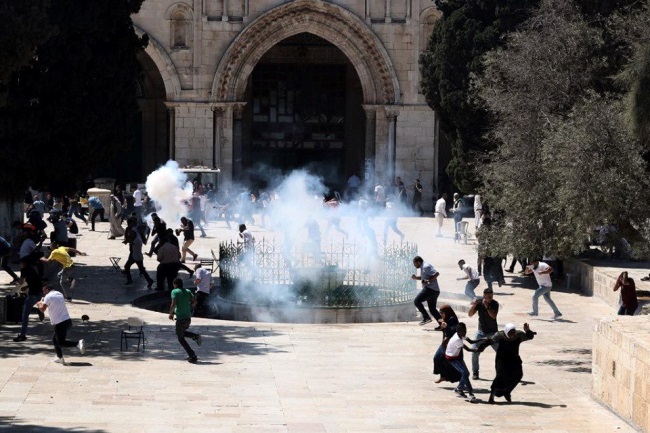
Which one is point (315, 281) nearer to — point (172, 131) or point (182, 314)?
point (182, 314)

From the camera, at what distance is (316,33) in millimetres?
43781

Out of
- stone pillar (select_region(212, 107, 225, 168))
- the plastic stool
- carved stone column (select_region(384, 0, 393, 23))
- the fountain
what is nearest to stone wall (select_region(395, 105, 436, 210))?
carved stone column (select_region(384, 0, 393, 23))

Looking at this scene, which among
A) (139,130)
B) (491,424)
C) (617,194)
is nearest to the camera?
(491,424)

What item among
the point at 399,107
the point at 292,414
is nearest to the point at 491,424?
the point at 292,414

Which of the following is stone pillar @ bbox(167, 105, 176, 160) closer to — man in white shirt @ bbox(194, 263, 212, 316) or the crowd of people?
the crowd of people

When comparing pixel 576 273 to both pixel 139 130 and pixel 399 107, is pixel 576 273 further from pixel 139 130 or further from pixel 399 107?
pixel 139 130

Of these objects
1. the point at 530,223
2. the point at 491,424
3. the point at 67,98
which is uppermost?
the point at 67,98

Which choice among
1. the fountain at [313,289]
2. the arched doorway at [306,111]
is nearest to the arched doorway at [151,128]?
the arched doorway at [306,111]

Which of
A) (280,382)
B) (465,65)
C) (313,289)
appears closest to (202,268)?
(313,289)

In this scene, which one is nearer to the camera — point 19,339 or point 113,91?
point 19,339

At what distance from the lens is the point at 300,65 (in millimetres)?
48750

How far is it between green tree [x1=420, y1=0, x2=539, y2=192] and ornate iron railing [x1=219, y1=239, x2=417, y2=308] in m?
8.08

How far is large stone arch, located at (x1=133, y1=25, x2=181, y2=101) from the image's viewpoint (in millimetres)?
42844

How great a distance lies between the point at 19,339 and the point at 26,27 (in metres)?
4.54
